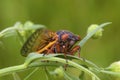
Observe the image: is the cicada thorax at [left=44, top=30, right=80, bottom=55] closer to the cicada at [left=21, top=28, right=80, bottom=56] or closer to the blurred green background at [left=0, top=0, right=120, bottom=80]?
the cicada at [left=21, top=28, right=80, bottom=56]

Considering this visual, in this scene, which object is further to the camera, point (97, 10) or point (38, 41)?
point (97, 10)

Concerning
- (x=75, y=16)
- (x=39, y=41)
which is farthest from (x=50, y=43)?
(x=75, y=16)

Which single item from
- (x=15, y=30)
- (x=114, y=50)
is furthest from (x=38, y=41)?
(x=114, y=50)

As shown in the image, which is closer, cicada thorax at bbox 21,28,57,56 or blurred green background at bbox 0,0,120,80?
cicada thorax at bbox 21,28,57,56

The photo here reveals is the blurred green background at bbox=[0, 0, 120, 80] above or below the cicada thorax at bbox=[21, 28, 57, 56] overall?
above

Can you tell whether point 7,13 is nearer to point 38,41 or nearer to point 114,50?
point 114,50

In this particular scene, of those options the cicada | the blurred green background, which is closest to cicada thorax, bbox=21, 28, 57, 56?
the cicada
